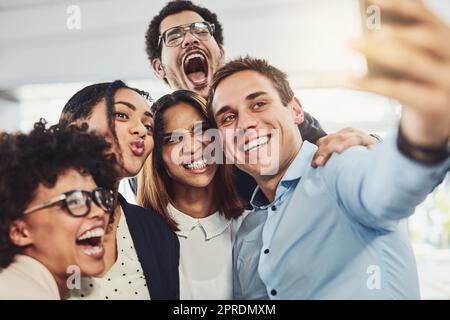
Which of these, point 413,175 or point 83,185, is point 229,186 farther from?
point 413,175

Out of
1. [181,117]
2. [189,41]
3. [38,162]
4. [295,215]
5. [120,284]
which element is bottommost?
[120,284]

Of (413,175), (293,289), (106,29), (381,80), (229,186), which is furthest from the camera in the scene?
(106,29)

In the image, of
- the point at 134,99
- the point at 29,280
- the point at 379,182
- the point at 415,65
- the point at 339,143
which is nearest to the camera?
the point at 415,65

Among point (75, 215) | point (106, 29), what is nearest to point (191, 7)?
point (106, 29)

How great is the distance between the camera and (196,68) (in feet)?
5.90

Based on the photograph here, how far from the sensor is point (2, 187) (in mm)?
1695

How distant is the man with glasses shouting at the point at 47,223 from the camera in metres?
1.68

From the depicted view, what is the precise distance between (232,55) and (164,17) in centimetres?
30

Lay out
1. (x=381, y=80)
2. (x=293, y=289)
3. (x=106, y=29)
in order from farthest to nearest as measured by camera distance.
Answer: (x=106, y=29) < (x=293, y=289) < (x=381, y=80)

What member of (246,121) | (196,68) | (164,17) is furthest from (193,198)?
(164,17)

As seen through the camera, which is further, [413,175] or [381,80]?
[413,175]

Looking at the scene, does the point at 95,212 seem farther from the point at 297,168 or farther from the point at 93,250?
the point at 297,168
